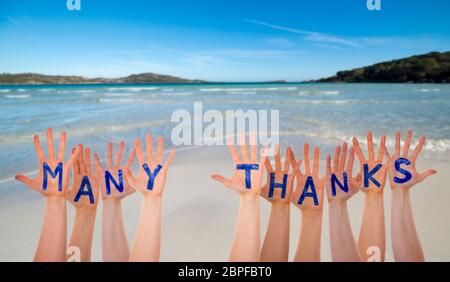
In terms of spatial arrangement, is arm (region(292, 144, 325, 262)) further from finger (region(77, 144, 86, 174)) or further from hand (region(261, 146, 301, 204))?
finger (region(77, 144, 86, 174))

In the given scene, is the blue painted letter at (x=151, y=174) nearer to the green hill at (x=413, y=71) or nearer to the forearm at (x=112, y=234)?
the forearm at (x=112, y=234)

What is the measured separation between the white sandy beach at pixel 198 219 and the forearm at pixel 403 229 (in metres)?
0.44

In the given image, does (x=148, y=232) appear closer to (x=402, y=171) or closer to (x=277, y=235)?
(x=277, y=235)

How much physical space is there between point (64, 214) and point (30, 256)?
0.82 m

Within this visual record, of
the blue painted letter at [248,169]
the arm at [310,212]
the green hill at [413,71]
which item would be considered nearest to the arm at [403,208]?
the arm at [310,212]

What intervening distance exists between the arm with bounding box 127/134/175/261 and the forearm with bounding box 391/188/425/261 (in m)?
1.07

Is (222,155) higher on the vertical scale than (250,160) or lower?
lower

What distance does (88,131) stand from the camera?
5855 millimetres

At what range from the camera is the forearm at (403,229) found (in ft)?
4.44

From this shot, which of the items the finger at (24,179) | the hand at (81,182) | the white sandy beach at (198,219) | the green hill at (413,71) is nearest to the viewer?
the finger at (24,179)

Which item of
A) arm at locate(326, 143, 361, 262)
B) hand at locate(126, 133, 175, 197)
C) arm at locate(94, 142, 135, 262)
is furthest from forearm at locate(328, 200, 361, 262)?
arm at locate(94, 142, 135, 262)
